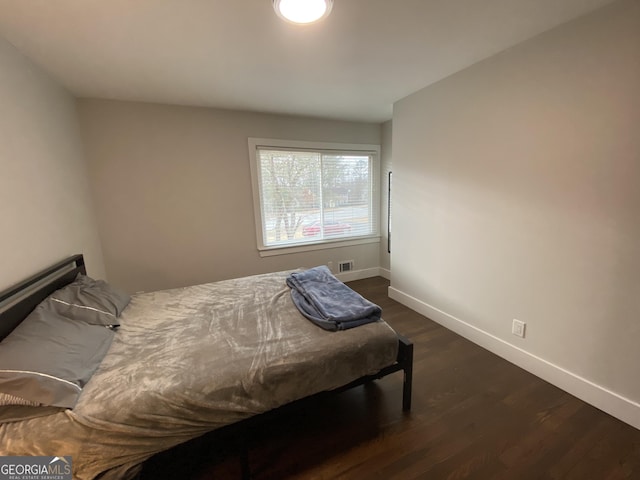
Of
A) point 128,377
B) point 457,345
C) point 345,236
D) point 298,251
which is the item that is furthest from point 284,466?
point 345,236

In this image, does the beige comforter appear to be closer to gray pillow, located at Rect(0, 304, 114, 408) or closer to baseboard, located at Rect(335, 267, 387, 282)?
gray pillow, located at Rect(0, 304, 114, 408)

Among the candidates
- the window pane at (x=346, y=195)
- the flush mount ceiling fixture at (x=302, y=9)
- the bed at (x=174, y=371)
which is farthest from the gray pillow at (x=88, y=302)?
the window pane at (x=346, y=195)

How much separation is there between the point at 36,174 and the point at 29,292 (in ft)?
2.64

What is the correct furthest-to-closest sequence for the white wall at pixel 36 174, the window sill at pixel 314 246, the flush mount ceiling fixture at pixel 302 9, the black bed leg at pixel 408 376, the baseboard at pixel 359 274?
the baseboard at pixel 359 274 < the window sill at pixel 314 246 < the black bed leg at pixel 408 376 < the white wall at pixel 36 174 < the flush mount ceiling fixture at pixel 302 9

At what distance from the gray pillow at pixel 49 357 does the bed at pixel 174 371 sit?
0.05 feet

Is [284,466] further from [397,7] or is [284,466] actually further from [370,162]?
[370,162]

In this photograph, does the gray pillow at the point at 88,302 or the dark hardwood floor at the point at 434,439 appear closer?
the dark hardwood floor at the point at 434,439

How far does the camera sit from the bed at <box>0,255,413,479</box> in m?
1.11

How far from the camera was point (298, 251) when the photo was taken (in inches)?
147

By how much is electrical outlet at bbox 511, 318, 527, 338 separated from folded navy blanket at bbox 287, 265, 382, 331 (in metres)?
1.21

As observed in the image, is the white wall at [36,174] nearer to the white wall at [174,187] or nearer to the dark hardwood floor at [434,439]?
the white wall at [174,187]

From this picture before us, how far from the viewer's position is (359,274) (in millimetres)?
4234

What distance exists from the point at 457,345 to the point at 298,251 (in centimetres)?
215

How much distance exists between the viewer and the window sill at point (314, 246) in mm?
3556
